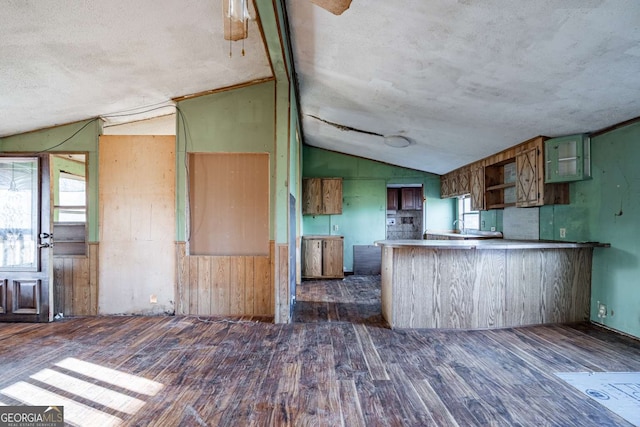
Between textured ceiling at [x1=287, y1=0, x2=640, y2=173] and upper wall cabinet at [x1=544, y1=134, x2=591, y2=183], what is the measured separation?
0.40ft

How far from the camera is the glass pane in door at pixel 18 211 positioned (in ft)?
12.9

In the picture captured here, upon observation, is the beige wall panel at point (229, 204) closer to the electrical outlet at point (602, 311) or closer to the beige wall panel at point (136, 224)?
the beige wall panel at point (136, 224)

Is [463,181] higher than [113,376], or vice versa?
[463,181]

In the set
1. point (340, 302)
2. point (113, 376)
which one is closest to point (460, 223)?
point (340, 302)

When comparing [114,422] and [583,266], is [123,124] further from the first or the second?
[583,266]

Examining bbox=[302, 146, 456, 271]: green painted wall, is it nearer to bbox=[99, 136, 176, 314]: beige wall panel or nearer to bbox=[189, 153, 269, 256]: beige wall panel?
bbox=[189, 153, 269, 256]: beige wall panel

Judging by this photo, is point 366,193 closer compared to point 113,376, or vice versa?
point 113,376

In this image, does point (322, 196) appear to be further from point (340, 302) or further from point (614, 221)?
point (614, 221)

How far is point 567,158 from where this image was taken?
3.81 meters

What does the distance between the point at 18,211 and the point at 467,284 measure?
546cm

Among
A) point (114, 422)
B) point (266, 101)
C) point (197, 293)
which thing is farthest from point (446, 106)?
point (114, 422)

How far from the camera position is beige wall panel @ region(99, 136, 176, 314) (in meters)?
4.19

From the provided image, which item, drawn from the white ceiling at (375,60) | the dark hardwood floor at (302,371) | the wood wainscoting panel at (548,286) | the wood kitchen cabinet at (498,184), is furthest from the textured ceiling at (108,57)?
the wood kitchen cabinet at (498,184)

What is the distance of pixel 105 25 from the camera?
8.51 ft
